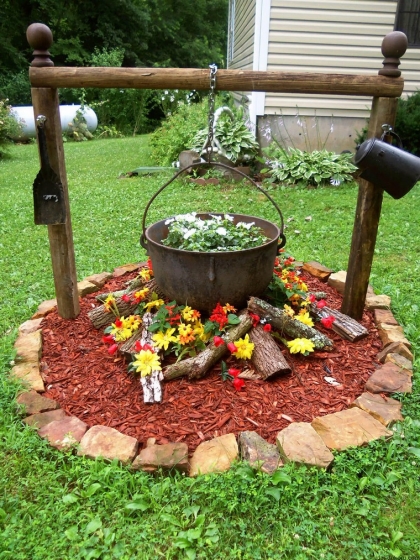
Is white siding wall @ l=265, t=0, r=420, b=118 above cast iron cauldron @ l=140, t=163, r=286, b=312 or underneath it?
above

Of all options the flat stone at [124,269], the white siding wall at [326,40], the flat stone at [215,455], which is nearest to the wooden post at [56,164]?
the flat stone at [124,269]

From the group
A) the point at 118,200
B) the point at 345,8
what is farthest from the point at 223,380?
the point at 345,8

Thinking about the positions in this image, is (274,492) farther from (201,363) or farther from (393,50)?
(393,50)

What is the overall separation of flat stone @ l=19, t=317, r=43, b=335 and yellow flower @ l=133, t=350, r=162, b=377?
0.92 meters

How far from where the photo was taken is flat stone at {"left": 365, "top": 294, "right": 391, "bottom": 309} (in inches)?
123

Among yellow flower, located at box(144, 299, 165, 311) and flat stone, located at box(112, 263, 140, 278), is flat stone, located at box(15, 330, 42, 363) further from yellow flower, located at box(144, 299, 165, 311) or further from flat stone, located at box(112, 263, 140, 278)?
flat stone, located at box(112, 263, 140, 278)

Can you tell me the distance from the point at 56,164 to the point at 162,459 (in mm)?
1726

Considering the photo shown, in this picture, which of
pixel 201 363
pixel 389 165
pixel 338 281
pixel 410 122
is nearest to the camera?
pixel 389 165

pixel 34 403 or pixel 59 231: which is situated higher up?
pixel 59 231

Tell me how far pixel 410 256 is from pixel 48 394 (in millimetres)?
3422

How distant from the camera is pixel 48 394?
237cm

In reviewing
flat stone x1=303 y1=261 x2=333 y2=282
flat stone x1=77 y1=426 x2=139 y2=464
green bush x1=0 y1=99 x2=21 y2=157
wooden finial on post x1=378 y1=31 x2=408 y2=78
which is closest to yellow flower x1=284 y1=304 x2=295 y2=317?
flat stone x1=303 y1=261 x2=333 y2=282

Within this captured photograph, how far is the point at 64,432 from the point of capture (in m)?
2.06

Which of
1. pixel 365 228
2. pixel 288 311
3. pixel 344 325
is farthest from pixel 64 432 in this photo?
pixel 365 228
